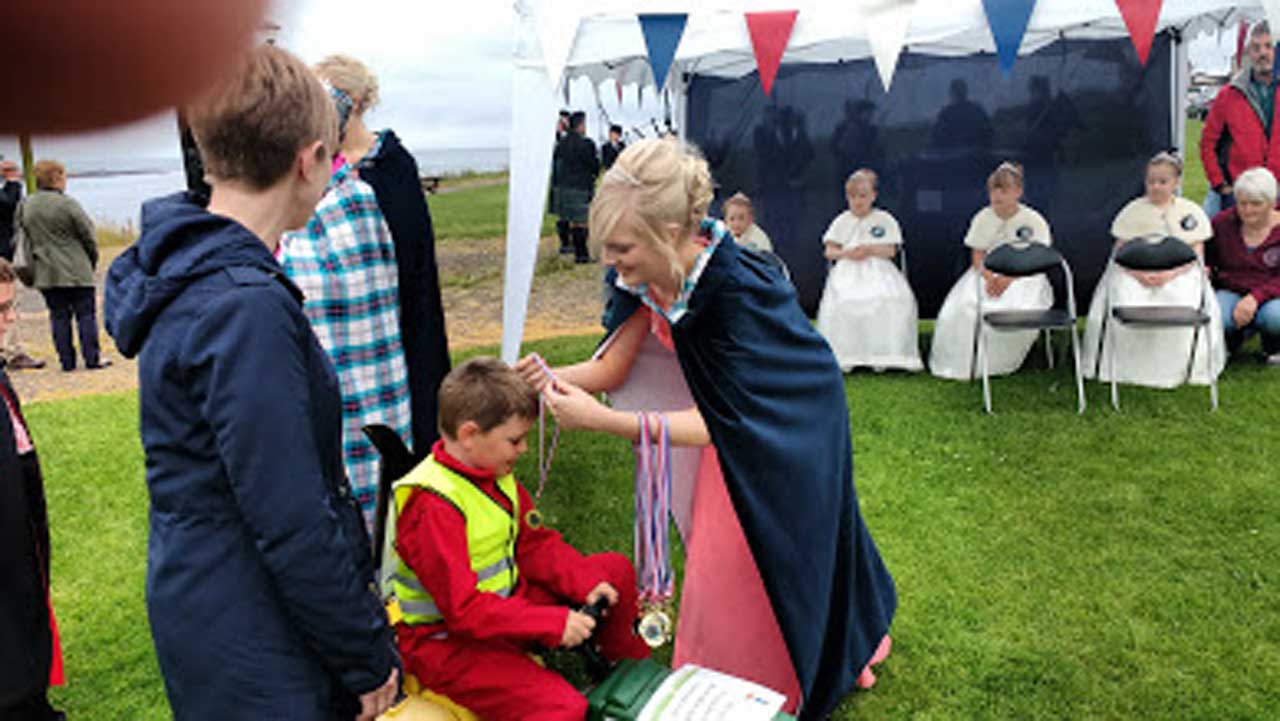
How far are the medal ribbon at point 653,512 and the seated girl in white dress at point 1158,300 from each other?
4.70 metres

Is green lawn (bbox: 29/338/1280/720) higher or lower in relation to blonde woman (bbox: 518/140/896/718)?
lower

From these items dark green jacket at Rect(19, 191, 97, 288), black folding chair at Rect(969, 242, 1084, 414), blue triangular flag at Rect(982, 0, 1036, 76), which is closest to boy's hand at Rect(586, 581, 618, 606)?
black folding chair at Rect(969, 242, 1084, 414)

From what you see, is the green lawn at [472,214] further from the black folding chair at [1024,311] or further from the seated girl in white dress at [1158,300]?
the seated girl in white dress at [1158,300]

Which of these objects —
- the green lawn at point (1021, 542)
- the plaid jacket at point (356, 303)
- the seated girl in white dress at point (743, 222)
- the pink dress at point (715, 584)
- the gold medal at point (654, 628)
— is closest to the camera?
the gold medal at point (654, 628)

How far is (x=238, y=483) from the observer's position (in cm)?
146

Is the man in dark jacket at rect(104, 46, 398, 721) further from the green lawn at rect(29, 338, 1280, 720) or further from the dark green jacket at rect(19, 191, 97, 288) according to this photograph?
the dark green jacket at rect(19, 191, 97, 288)

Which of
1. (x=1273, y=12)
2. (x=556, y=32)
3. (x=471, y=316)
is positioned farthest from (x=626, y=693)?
(x=471, y=316)

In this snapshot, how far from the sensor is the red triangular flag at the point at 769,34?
225 inches

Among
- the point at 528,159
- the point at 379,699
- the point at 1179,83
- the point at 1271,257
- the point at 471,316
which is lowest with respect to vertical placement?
the point at 471,316

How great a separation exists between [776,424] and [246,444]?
1.49 meters

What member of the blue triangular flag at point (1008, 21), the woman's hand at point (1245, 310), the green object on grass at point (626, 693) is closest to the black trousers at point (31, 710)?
the green object on grass at point (626, 693)

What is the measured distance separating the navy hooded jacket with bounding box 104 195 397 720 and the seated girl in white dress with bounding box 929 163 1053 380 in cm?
596

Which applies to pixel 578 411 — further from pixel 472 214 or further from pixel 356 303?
pixel 472 214

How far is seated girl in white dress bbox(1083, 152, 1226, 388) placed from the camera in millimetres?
6347
